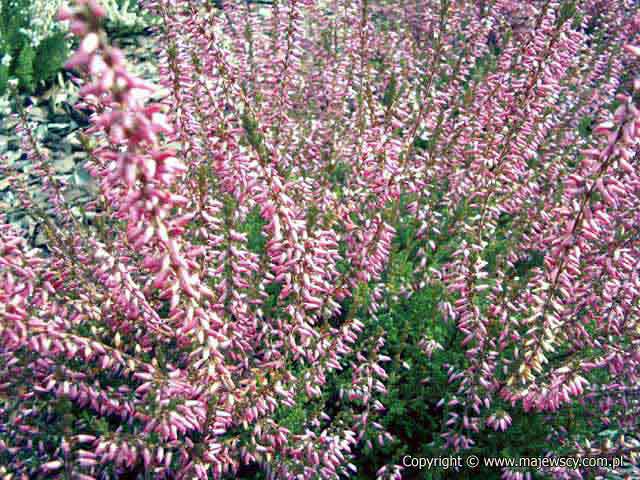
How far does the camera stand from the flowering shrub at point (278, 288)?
6.35 ft

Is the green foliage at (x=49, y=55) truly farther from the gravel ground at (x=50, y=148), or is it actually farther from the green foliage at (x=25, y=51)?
the gravel ground at (x=50, y=148)

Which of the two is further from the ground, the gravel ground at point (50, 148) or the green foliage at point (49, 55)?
the green foliage at point (49, 55)

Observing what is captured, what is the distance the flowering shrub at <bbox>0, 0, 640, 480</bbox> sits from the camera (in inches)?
76.2

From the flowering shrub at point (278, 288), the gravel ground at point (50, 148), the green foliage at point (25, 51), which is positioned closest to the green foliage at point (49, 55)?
the green foliage at point (25, 51)

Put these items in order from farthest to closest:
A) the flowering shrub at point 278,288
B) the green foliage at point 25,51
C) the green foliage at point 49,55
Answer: the green foliage at point 49,55 → the green foliage at point 25,51 → the flowering shrub at point 278,288

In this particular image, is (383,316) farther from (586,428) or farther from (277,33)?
(277,33)

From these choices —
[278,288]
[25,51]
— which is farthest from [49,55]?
[278,288]

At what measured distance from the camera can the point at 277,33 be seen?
408cm

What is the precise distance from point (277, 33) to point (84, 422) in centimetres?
324

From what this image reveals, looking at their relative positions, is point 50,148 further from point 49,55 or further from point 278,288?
point 278,288

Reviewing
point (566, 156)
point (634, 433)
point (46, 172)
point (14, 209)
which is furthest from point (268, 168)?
point (14, 209)

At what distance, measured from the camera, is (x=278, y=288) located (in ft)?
12.8

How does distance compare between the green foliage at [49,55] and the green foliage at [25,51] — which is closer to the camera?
the green foliage at [25,51]

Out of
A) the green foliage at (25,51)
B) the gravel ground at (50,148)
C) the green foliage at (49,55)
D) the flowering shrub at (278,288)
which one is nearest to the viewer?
the flowering shrub at (278,288)
